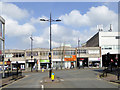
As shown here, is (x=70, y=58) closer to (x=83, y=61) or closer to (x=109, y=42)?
(x=83, y=61)

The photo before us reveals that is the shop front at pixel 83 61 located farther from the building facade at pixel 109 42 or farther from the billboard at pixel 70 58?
the building facade at pixel 109 42

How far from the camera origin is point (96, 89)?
14.6 m

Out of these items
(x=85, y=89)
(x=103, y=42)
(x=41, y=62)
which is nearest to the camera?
(x=85, y=89)

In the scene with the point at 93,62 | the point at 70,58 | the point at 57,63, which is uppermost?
the point at 70,58

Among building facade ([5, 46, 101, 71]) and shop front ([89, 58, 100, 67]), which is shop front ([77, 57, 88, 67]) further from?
shop front ([89, 58, 100, 67])

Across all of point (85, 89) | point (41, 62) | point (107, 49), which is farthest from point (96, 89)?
point (107, 49)

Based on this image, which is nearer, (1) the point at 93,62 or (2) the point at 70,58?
(2) the point at 70,58

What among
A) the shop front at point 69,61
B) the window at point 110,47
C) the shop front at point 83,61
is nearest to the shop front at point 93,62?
the shop front at point 83,61

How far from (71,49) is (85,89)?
177 ft

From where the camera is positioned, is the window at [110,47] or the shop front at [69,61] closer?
the shop front at [69,61]

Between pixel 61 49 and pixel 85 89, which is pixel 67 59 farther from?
pixel 85 89

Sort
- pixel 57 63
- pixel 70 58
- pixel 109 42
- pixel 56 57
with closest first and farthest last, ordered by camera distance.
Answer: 1. pixel 57 63
2. pixel 56 57
3. pixel 70 58
4. pixel 109 42

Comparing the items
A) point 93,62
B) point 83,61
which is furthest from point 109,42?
point 83,61

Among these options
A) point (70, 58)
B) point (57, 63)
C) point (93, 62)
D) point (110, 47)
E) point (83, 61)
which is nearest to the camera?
point (57, 63)
